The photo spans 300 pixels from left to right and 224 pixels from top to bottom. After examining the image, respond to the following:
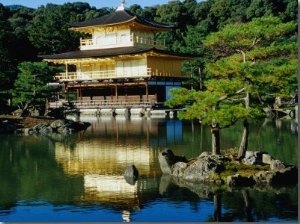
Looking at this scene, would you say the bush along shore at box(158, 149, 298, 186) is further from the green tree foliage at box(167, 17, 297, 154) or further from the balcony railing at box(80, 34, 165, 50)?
the balcony railing at box(80, 34, 165, 50)

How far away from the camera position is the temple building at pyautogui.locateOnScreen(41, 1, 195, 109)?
29.2 m

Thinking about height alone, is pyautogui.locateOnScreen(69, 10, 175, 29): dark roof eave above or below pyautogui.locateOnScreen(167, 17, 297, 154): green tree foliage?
above

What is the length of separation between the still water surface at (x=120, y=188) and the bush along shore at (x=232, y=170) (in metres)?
0.25

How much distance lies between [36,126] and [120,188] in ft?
34.5

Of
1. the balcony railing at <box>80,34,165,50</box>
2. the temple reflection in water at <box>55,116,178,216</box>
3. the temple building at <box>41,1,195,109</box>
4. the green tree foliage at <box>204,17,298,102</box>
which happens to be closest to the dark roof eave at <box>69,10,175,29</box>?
the temple building at <box>41,1,195,109</box>

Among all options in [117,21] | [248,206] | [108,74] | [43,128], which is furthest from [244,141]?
[108,74]

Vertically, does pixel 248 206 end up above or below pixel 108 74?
below

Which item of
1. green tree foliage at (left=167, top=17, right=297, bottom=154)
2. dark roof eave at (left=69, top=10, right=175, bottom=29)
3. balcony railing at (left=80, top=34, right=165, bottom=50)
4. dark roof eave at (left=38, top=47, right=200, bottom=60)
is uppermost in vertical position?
dark roof eave at (left=69, top=10, right=175, bottom=29)

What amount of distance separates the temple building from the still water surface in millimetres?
13761

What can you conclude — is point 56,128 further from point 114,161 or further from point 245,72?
point 245,72

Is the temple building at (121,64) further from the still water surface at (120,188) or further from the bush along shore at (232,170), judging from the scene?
the bush along shore at (232,170)

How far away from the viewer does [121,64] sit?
99.8ft

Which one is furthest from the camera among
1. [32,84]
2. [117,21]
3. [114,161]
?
[117,21]

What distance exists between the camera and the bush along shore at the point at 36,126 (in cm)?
1824
